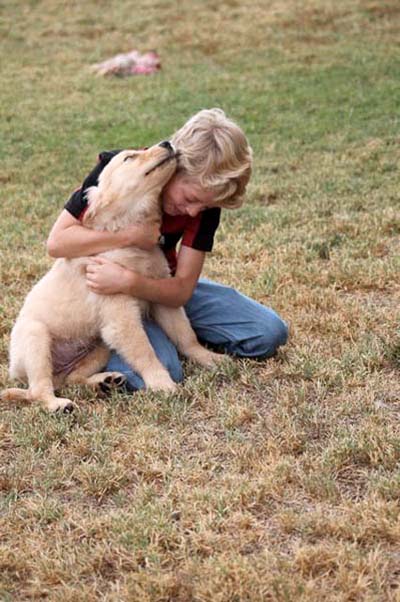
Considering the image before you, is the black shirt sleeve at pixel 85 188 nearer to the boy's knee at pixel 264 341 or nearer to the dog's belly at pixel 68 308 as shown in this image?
the dog's belly at pixel 68 308

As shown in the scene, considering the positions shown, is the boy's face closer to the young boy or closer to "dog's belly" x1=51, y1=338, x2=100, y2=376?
the young boy

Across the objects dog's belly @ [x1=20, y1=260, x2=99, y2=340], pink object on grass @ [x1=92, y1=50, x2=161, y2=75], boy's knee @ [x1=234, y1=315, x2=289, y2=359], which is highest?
dog's belly @ [x1=20, y1=260, x2=99, y2=340]

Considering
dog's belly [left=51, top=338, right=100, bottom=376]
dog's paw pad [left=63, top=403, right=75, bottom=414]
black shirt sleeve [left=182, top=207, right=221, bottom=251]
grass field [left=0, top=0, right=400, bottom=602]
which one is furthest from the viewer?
black shirt sleeve [left=182, top=207, right=221, bottom=251]

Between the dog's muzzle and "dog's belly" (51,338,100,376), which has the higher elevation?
the dog's muzzle

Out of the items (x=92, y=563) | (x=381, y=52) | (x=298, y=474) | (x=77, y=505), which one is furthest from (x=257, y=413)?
(x=381, y=52)

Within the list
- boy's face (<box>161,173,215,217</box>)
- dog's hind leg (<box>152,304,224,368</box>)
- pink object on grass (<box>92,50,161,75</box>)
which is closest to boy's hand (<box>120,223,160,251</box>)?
boy's face (<box>161,173,215,217</box>)

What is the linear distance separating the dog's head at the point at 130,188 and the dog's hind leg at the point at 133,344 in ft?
1.16


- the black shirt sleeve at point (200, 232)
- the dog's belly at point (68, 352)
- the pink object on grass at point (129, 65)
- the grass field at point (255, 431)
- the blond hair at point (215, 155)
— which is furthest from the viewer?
the pink object on grass at point (129, 65)

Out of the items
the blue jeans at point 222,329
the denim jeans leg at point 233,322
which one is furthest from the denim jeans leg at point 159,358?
the denim jeans leg at point 233,322

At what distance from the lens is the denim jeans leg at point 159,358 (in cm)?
410

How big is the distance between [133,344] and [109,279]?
0.29 meters

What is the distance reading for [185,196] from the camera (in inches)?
157

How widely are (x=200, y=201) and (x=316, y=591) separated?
192 cm

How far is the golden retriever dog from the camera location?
3941mm
